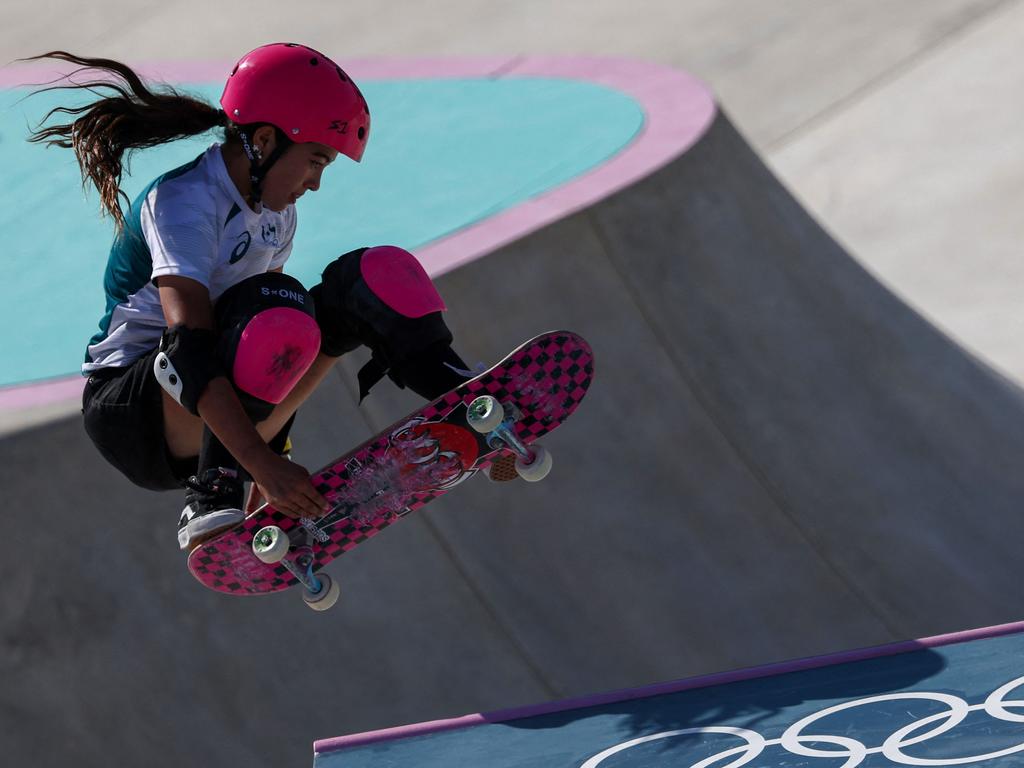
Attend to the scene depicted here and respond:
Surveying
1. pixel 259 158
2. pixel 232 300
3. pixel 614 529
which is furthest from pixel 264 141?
pixel 614 529

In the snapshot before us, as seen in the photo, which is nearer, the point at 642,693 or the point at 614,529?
the point at 642,693

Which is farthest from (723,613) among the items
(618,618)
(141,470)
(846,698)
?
(141,470)

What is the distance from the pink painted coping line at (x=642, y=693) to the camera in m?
3.46

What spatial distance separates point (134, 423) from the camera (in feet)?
12.2

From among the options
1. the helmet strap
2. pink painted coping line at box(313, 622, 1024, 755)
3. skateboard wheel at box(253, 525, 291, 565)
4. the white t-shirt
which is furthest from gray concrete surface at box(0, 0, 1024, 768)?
the helmet strap

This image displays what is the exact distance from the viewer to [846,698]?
3.26 metres

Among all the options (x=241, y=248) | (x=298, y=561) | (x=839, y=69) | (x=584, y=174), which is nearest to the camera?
(x=241, y=248)

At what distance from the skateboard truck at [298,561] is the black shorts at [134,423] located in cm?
35

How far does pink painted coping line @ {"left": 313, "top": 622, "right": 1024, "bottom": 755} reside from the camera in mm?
3463

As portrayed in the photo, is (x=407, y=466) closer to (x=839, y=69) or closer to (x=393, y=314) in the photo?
(x=393, y=314)

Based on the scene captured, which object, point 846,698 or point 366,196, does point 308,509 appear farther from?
point 366,196

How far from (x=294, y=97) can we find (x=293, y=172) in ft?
0.64

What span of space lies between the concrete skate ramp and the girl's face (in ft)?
4.40

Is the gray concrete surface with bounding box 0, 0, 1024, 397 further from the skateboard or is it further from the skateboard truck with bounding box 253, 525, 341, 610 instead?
the skateboard truck with bounding box 253, 525, 341, 610
